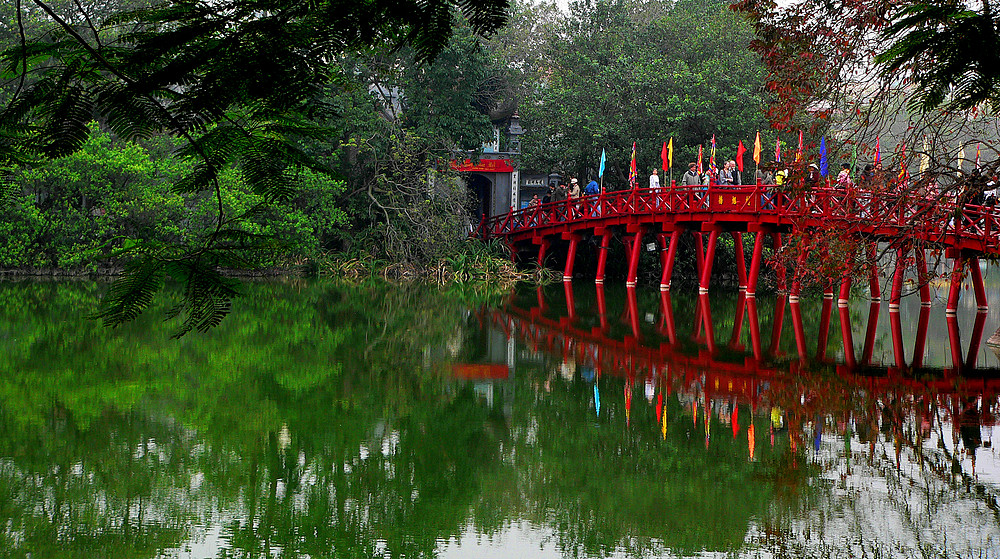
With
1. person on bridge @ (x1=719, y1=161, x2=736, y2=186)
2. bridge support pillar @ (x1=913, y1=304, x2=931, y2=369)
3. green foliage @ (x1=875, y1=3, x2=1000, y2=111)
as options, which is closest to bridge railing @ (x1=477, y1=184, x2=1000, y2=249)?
person on bridge @ (x1=719, y1=161, x2=736, y2=186)

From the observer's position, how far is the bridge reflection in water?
9047mm

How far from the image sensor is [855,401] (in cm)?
1020

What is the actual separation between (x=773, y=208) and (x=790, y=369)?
1008cm

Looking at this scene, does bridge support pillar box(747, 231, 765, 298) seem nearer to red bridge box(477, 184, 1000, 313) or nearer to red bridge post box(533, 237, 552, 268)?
red bridge box(477, 184, 1000, 313)

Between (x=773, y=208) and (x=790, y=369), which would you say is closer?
(x=790, y=369)

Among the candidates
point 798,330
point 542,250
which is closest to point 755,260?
point 798,330

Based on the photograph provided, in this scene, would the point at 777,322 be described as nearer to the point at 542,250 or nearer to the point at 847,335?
the point at 847,335

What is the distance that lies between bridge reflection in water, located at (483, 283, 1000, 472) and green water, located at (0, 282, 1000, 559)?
6cm

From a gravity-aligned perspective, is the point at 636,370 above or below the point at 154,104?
below

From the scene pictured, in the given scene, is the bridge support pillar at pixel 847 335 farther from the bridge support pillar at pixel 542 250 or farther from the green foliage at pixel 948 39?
the bridge support pillar at pixel 542 250

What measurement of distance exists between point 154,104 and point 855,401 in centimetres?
852

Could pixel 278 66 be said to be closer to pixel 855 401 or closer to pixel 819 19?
pixel 855 401

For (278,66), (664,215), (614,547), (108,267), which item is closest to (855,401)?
(614,547)

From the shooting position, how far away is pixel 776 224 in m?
22.3
